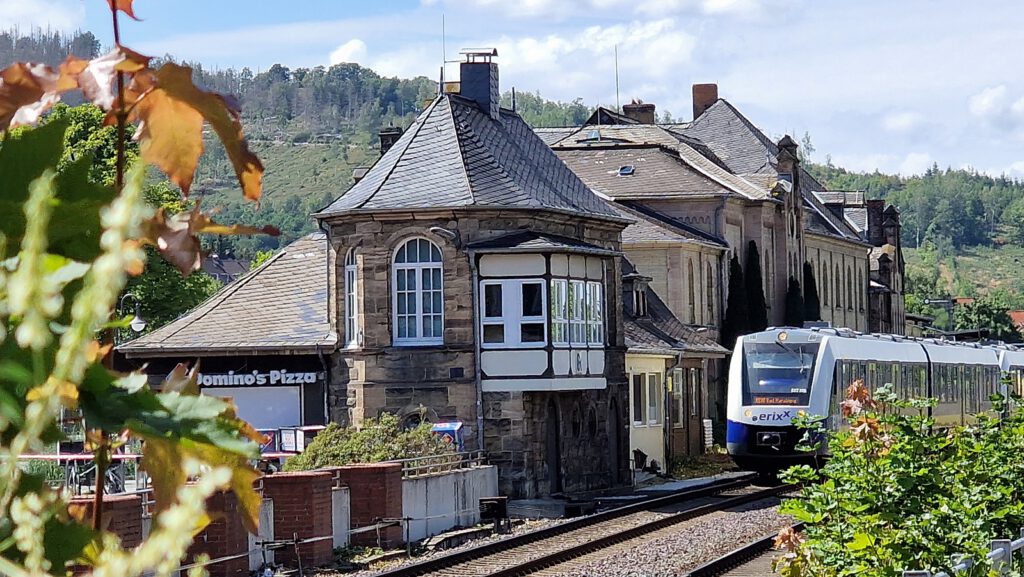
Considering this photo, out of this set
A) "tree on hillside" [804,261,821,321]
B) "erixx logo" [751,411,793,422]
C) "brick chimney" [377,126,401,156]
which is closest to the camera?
"erixx logo" [751,411,793,422]

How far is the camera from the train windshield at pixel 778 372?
3428cm

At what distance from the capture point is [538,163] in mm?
38469

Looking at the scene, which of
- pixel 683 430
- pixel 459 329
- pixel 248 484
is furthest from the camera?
pixel 683 430

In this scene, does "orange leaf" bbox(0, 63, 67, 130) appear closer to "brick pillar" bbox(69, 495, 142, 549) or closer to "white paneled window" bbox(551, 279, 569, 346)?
"brick pillar" bbox(69, 495, 142, 549)

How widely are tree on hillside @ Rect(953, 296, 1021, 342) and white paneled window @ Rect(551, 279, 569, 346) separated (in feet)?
299

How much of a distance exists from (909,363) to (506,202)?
11.5 meters

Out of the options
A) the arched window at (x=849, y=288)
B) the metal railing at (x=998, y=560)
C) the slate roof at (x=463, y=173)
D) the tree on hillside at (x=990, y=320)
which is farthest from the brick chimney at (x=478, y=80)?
the tree on hillside at (x=990, y=320)

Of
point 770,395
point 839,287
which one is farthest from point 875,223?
point 770,395

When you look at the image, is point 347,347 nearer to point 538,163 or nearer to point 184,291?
point 538,163

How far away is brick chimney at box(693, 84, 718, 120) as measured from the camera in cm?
8688

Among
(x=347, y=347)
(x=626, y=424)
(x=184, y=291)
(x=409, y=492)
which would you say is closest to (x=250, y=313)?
(x=347, y=347)

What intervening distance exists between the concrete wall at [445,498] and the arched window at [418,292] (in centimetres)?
439

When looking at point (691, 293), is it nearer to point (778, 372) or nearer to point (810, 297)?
point (810, 297)

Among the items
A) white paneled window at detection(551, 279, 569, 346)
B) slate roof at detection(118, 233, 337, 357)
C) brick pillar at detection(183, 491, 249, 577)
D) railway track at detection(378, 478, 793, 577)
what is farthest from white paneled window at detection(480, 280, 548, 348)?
brick pillar at detection(183, 491, 249, 577)
